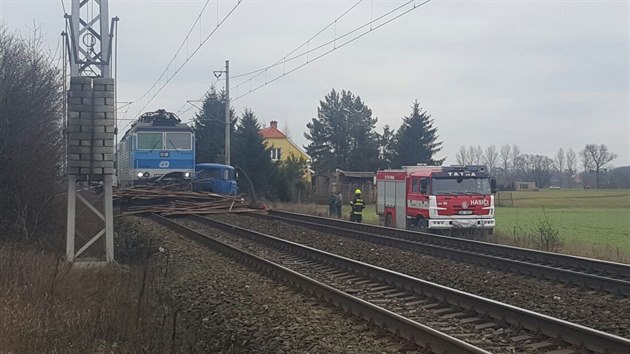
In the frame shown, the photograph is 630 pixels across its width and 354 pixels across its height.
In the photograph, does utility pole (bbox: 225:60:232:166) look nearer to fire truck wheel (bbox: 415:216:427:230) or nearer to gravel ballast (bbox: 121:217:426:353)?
fire truck wheel (bbox: 415:216:427:230)

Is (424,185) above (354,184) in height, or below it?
below

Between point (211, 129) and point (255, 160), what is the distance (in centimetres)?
1181

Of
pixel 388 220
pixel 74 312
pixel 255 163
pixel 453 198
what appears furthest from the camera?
pixel 255 163

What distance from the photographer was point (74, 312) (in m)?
9.57

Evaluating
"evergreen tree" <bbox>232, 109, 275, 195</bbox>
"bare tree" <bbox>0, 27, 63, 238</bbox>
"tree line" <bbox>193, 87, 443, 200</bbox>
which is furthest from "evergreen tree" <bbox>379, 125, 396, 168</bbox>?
"bare tree" <bbox>0, 27, 63, 238</bbox>

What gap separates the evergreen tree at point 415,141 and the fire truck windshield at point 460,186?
41.3 meters

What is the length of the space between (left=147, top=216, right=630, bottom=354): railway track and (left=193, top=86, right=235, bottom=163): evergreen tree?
36.6 meters

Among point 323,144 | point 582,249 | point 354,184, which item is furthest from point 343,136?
point 582,249

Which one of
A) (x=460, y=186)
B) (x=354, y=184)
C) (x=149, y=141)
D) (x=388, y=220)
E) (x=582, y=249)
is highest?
(x=149, y=141)

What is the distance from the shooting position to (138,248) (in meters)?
18.1

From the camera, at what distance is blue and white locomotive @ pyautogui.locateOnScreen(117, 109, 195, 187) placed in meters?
31.9

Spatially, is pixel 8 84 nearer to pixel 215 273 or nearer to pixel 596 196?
pixel 215 273

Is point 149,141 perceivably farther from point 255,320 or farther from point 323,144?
point 323,144

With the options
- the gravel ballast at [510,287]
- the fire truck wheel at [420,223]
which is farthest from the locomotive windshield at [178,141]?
→ the gravel ballast at [510,287]
